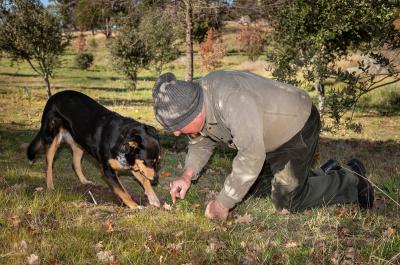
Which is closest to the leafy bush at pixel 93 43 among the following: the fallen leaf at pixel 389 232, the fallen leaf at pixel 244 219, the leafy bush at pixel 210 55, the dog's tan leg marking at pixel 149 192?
the leafy bush at pixel 210 55

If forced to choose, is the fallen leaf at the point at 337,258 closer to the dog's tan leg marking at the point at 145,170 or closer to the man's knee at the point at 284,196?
the man's knee at the point at 284,196


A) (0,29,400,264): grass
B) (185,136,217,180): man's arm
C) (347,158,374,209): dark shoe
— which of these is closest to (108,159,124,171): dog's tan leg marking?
(0,29,400,264): grass

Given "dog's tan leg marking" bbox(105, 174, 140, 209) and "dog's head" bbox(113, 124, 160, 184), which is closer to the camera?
"dog's tan leg marking" bbox(105, 174, 140, 209)

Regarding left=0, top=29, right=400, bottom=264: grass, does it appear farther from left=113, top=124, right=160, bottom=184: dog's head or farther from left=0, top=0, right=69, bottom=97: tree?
left=0, top=0, right=69, bottom=97: tree

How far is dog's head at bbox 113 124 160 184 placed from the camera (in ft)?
20.0

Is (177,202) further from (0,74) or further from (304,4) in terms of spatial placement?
(0,74)

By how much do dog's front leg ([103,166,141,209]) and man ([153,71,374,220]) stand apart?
102cm

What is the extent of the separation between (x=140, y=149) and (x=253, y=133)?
8.49 ft

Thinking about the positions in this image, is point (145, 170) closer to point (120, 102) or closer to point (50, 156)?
point (50, 156)

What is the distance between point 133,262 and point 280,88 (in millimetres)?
2246

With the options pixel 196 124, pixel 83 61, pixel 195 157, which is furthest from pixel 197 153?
pixel 83 61

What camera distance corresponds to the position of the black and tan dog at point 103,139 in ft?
20.2

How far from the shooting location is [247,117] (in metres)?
3.89

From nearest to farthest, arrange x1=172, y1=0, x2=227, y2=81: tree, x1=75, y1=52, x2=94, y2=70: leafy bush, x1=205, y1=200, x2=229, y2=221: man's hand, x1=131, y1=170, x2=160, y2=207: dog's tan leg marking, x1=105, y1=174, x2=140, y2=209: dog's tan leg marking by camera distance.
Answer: x1=205, y1=200, x2=229, y2=221: man's hand < x1=105, y1=174, x2=140, y2=209: dog's tan leg marking < x1=131, y1=170, x2=160, y2=207: dog's tan leg marking < x1=172, y1=0, x2=227, y2=81: tree < x1=75, y1=52, x2=94, y2=70: leafy bush
